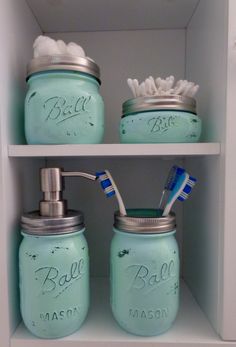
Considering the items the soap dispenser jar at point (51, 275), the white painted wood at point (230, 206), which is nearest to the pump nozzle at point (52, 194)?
the soap dispenser jar at point (51, 275)

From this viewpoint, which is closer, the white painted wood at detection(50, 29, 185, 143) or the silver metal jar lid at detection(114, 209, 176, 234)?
the silver metal jar lid at detection(114, 209, 176, 234)

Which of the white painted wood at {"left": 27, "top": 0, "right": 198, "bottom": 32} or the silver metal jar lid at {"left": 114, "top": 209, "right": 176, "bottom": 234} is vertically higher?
the white painted wood at {"left": 27, "top": 0, "right": 198, "bottom": 32}

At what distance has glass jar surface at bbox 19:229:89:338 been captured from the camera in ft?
1.20

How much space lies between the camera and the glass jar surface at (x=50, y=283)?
367mm

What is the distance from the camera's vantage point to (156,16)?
515 millimetres

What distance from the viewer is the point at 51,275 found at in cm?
37

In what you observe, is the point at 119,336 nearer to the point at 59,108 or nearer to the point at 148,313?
the point at 148,313

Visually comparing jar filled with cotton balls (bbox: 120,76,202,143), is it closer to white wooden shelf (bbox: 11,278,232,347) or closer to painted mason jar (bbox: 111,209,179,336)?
painted mason jar (bbox: 111,209,179,336)

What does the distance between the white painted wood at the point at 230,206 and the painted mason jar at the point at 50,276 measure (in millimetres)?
189

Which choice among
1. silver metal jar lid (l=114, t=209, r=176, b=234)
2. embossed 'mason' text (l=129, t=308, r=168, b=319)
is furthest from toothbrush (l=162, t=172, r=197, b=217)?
embossed 'mason' text (l=129, t=308, r=168, b=319)

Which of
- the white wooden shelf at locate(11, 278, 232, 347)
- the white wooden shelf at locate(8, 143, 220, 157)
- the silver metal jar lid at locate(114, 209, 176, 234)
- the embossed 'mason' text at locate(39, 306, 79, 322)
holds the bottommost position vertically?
the white wooden shelf at locate(11, 278, 232, 347)

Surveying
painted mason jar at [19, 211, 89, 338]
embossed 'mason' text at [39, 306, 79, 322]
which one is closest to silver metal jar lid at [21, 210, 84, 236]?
painted mason jar at [19, 211, 89, 338]

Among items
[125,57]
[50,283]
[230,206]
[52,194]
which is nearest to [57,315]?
[50,283]

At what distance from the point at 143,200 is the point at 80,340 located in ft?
0.91
